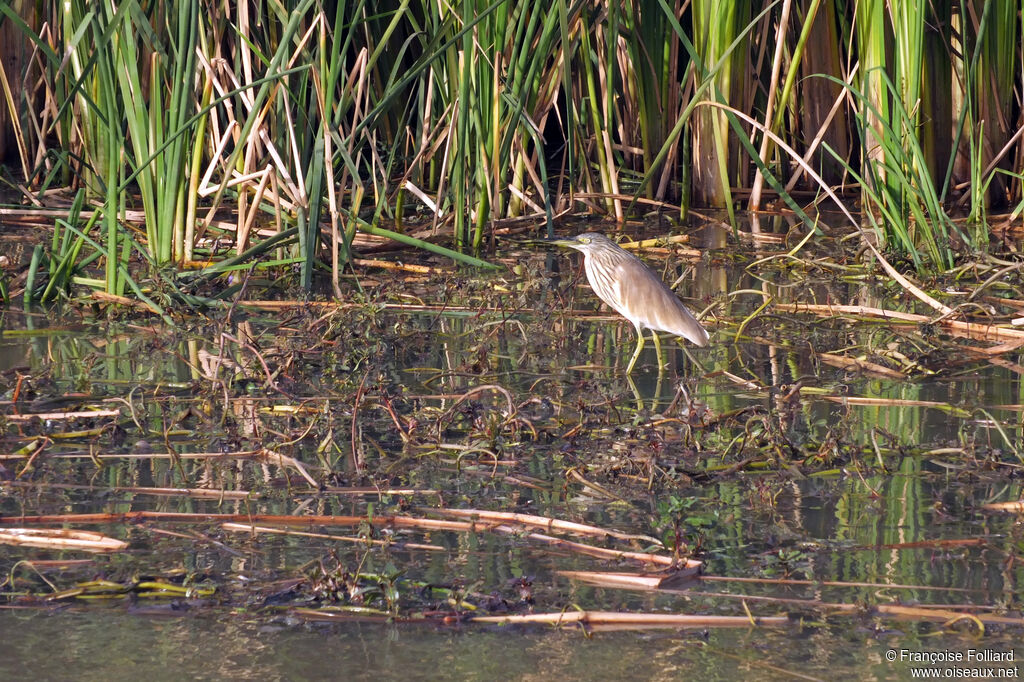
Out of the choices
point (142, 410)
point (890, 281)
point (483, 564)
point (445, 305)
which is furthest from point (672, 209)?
point (483, 564)

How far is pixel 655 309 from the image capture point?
185 inches

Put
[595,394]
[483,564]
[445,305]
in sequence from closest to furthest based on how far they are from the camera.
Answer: [483,564], [595,394], [445,305]

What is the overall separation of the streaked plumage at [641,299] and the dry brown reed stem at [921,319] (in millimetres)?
647

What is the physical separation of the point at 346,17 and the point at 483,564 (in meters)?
4.85

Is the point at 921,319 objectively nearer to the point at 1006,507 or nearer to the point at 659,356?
the point at 659,356

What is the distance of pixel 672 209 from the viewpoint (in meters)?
7.40

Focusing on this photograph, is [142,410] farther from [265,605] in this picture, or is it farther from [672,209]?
[672,209]

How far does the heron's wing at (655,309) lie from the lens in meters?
4.66

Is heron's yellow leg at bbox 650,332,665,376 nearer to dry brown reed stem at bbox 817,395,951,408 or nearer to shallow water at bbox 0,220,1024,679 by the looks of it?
shallow water at bbox 0,220,1024,679

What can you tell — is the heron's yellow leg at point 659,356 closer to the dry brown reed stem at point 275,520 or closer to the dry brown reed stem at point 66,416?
the dry brown reed stem at point 275,520

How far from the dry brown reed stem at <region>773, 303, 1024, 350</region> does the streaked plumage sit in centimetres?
65

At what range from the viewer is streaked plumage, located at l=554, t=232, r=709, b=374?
4.67 meters

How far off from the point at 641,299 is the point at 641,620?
230cm

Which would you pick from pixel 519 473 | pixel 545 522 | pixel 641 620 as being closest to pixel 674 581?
pixel 641 620
